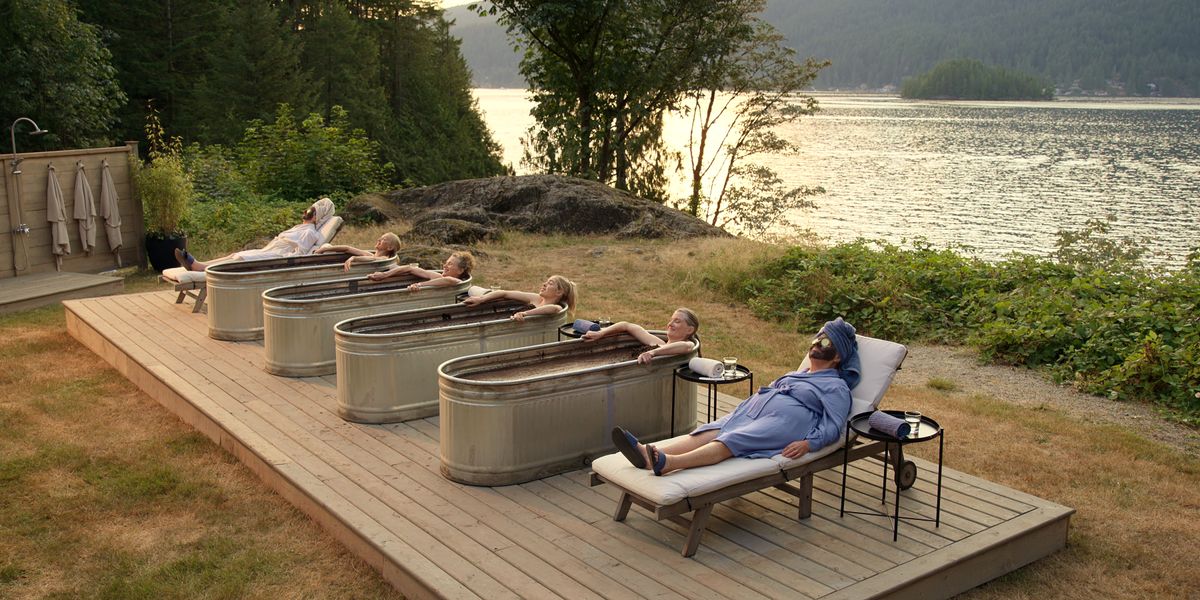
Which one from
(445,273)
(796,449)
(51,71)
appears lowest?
(796,449)

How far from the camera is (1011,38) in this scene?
329 ft

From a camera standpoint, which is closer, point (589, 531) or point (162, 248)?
point (589, 531)

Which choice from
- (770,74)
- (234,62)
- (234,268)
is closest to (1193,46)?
(770,74)

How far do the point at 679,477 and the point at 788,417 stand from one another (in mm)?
845

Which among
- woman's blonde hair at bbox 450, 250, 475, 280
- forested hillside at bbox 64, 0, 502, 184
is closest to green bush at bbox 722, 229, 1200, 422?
woman's blonde hair at bbox 450, 250, 475, 280

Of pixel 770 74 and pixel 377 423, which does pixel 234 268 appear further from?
pixel 770 74

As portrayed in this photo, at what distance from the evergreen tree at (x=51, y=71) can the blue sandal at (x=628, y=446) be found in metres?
24.4

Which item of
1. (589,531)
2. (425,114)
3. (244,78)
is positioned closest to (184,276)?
(589,531)

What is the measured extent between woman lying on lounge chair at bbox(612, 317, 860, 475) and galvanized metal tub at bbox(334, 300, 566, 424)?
2092mm

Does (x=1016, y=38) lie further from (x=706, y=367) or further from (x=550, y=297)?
(x=706, y=367)

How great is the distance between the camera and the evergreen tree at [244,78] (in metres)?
36.6

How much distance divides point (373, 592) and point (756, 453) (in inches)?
86.5

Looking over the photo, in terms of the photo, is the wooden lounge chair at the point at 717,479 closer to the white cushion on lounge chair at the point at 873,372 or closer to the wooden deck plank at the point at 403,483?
the white cushion on lounge chair at the point at 873,372

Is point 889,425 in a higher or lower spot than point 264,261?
lower
